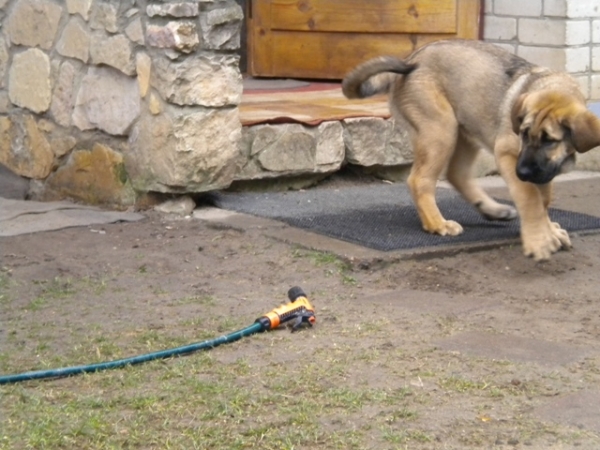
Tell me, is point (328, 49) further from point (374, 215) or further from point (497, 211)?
point (497, 211)

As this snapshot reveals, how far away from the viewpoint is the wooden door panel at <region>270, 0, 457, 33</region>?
308 inches

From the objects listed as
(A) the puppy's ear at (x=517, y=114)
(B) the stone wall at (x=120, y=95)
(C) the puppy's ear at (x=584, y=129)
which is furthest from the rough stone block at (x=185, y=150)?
(C) the puppy's ear at (x=584, y=129)

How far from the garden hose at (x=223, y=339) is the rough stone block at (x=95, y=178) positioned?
6.93ft

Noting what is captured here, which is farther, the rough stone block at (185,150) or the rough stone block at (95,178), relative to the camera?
the rough stone block at (95,178)

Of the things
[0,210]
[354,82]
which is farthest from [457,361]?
[0,210]

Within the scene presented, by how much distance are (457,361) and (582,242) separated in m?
2.01

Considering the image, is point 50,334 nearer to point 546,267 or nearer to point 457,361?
point 457,361

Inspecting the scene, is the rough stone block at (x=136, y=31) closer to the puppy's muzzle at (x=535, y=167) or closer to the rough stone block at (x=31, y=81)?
the rough stone block at (x=31, y=81)

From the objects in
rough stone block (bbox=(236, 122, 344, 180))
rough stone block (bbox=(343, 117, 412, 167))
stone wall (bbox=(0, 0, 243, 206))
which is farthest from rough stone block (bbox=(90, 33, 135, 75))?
rough stone block (bbox=(343, 117, 412, 167))

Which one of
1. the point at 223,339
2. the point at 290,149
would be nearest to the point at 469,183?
the point at 290,149

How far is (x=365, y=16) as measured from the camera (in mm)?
8070

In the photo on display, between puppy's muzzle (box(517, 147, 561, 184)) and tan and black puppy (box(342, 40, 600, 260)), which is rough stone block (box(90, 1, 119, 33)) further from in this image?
puppy's muzzle (box(517, 147, 561, 184))

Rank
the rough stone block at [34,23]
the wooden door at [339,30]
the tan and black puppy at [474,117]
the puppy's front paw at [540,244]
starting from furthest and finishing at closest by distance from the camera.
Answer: the wooden door at [339,30]
the rough stone block at [34,23]
the puppy's front paw at [540,244]
the tan and black puppy at [474,117]

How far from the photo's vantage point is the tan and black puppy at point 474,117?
5023mm
